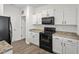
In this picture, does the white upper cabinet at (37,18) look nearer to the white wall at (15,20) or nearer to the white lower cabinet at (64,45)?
the white wall at (15,20)

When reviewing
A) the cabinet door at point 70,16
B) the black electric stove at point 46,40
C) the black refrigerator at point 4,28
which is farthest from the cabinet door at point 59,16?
the black refrigerator at point 4,28

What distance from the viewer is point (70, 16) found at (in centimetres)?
285

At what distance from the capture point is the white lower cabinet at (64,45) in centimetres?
239

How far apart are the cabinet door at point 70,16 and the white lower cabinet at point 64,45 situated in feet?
2.14

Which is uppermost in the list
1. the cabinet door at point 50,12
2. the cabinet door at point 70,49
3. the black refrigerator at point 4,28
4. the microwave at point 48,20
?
the cabinet door at point 50,12

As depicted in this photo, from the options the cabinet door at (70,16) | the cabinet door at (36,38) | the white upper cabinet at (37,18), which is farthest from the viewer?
the white upper cabinet at (37,18)

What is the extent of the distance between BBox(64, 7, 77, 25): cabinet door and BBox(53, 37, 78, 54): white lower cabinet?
25.6 inches

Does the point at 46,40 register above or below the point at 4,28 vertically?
below

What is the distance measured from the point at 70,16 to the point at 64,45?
3.28ft

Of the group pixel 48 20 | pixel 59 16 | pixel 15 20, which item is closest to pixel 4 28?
pixel 59 16

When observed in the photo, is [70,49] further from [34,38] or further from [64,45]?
[34,38]

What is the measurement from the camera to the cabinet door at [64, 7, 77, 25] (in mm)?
2753

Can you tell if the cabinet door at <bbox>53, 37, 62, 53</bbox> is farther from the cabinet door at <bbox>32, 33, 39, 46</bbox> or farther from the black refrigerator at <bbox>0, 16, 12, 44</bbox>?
the black refrigerator at <bbox>0, 16, 12, 44</bbox>
